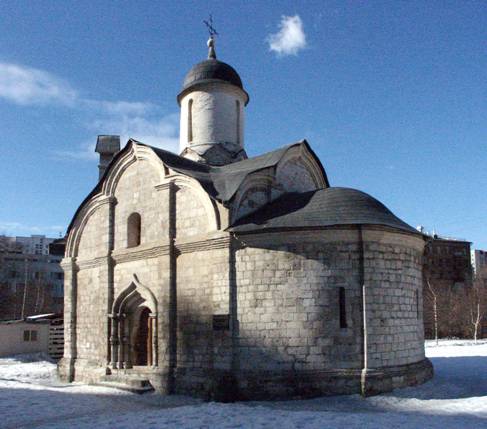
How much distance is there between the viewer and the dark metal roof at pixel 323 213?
9891 mm

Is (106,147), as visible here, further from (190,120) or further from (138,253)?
(138,253)

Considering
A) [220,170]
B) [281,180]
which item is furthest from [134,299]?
[281,180]

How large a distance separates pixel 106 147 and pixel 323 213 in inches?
399

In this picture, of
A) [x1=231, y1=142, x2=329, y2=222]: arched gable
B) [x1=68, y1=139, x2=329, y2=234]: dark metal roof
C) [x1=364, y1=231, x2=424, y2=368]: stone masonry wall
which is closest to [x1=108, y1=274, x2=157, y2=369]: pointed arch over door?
[x1=68, y1=139, x2=329, y2=234]: dark metal roof

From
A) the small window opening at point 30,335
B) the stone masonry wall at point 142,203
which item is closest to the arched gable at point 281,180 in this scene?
the stone masonry wall at point 142,203

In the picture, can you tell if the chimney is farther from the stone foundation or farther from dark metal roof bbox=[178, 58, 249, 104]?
the stone foundation

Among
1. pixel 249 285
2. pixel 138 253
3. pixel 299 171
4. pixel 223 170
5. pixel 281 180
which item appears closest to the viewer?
pixel 249 285

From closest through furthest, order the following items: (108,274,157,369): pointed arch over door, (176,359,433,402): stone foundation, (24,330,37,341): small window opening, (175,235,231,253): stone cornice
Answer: (176,359,433,402): stone foundation → (175,235,231,253): stone cornice → (108,274,157,369): pointed arch over door → (24,330,37,341): small window opening

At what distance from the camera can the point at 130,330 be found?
1233 centimetres

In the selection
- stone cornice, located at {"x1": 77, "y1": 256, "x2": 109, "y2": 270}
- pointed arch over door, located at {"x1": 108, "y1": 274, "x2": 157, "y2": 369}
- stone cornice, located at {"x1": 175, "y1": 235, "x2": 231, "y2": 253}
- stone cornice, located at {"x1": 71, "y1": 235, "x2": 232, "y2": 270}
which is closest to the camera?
stone cornice, located at {"x1": 175, "y1": 235, "x2": 231, "y2": 253}

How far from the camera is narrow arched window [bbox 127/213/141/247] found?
1266 cm

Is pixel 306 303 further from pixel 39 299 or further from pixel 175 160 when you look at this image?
pixel 39 299

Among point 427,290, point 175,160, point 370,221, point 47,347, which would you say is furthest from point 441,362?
point 427,290

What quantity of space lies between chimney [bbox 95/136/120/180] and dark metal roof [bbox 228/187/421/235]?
27.3 ft
